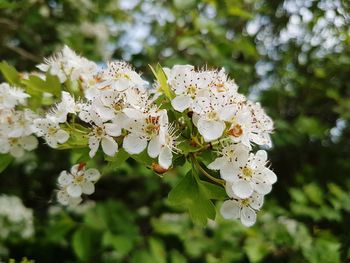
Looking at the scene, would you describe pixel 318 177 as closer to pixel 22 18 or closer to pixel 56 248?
pixel 56 248

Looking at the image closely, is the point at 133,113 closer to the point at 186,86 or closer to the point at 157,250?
the point at 186,86

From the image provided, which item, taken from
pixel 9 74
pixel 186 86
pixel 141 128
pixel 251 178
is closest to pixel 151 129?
pixel 141 128

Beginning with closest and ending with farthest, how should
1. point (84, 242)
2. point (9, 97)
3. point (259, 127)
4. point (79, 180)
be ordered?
1. point (259, 127)
2. point (79, 180)
3. point (9, 97)
4. point (84, 242)

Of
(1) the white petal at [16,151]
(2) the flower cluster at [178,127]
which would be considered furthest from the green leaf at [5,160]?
(2) the flower cluster at [178,127]

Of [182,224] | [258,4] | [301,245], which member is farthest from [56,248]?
[258,4]

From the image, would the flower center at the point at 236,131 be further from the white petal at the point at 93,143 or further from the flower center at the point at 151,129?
the white petal at the point at 93,143

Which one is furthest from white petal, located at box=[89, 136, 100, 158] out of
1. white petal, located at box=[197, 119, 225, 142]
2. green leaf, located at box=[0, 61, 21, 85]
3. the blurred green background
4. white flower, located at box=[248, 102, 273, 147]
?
the blurred green background
